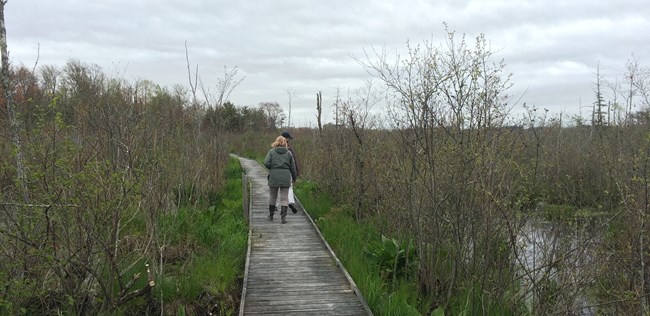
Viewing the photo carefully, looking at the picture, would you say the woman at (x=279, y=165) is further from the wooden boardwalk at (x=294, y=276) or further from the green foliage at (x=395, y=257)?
the green foliage at (x=395, y=257)

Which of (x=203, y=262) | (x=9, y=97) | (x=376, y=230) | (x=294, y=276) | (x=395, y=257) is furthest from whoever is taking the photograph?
(x=376, y=230)

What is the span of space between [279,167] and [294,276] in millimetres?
2867

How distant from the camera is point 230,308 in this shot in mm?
5188

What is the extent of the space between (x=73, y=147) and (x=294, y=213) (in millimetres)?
6236

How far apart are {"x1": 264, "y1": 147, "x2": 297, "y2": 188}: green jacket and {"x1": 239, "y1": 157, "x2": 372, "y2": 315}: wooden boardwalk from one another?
0.88 m

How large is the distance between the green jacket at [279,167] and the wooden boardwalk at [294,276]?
0.88 meters

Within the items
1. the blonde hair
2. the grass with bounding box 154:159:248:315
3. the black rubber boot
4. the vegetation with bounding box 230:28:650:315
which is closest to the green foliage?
the vegetation with bounding box 230:28:650:315

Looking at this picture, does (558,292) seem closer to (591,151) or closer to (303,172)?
(591,151)

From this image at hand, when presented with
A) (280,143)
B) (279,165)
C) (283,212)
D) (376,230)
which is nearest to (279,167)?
(279,165)

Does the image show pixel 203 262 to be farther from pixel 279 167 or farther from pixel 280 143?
pixel 280 143

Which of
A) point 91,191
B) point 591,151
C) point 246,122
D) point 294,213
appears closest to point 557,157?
point 591,151

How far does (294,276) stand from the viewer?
5797 mm

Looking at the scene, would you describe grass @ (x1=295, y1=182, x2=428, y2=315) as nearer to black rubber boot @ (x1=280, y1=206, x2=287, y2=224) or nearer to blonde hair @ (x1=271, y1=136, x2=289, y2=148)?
black rubber boot @ (x1=280, y1=206, x2=287, y2=224)

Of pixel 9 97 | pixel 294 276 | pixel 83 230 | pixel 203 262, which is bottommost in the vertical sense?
pixel 294 276
